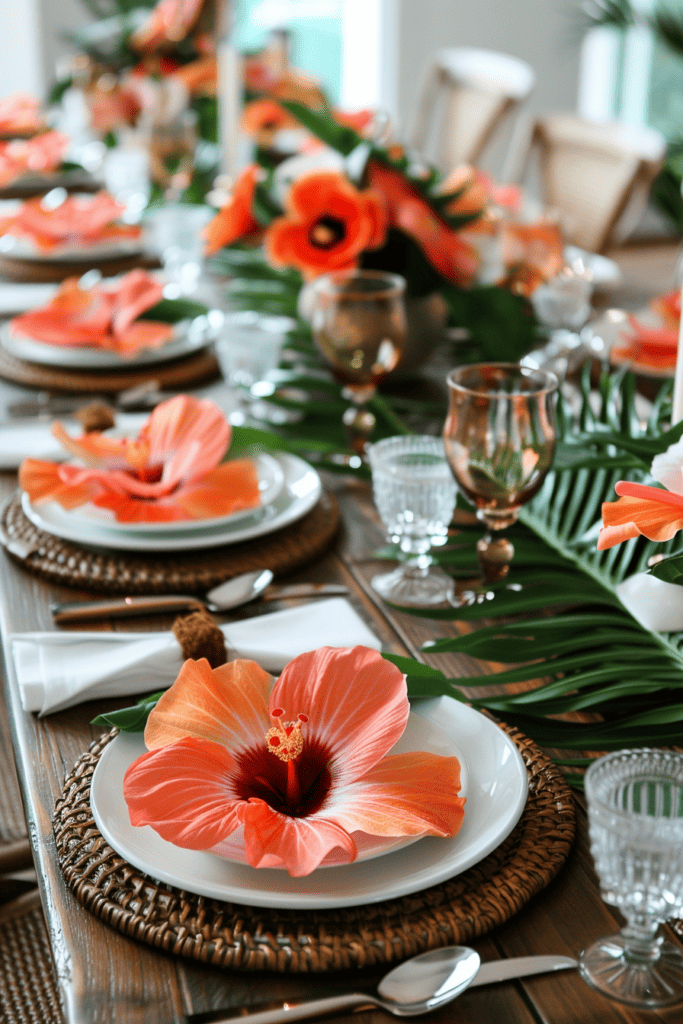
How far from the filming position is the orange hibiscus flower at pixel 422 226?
127 cm

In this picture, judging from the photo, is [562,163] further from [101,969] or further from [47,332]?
[101,969]

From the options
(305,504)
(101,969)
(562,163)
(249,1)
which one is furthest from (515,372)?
(249,1)

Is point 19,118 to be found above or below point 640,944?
below

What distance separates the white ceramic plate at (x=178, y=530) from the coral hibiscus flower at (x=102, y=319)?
0.41 m

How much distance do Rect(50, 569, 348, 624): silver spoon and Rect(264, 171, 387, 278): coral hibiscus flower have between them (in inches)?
20.5

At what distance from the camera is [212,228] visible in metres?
1.36

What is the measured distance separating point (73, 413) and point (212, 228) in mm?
305

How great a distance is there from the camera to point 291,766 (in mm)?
540

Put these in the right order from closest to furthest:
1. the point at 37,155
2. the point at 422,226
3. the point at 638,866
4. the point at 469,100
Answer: the point at 638,866 → the point at 422,226 → the point at 37,155 → the point at 469,100

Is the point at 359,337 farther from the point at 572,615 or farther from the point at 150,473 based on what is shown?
the point at 572,615

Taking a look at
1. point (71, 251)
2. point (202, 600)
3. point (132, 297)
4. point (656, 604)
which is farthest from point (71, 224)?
point (656, 604)

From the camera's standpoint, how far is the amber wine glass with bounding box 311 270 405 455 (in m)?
1.09

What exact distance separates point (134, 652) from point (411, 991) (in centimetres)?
33

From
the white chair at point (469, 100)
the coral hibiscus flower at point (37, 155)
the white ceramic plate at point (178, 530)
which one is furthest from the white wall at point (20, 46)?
the white ceramic plate at point (178, 530)
